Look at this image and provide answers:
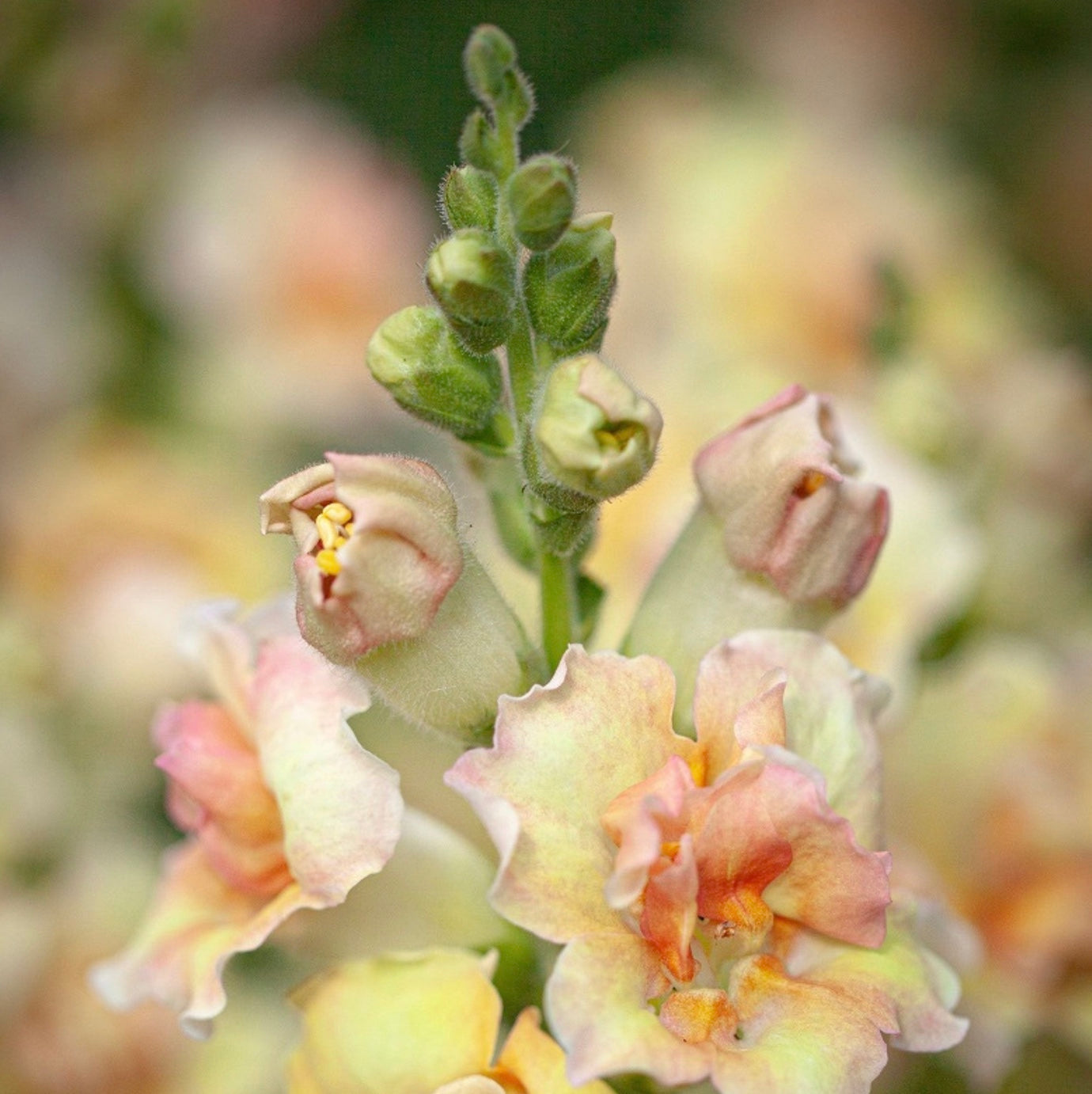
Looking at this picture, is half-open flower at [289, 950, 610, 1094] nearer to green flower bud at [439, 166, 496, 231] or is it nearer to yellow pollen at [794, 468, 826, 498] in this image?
yellow pollen at [794, 468, 826, 498]

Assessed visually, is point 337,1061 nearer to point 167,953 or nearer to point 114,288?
point 167,953

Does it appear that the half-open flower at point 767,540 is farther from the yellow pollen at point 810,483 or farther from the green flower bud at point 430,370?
the green flower bud at point 430,370

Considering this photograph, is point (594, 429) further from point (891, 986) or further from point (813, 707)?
point (891, 986)

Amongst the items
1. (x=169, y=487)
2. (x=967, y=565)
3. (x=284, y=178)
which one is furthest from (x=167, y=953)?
(x=284, y=178)

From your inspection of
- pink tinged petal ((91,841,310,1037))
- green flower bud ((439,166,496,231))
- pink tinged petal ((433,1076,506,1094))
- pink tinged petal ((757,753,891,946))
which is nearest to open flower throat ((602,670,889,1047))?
pink tinged petal ((757,753,891,946))

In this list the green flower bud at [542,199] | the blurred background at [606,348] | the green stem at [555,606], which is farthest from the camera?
the blurred background at [606,348]

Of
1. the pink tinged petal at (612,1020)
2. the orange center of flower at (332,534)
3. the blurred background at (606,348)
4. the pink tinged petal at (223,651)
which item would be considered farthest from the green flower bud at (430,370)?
the blurred background at (606,348)
